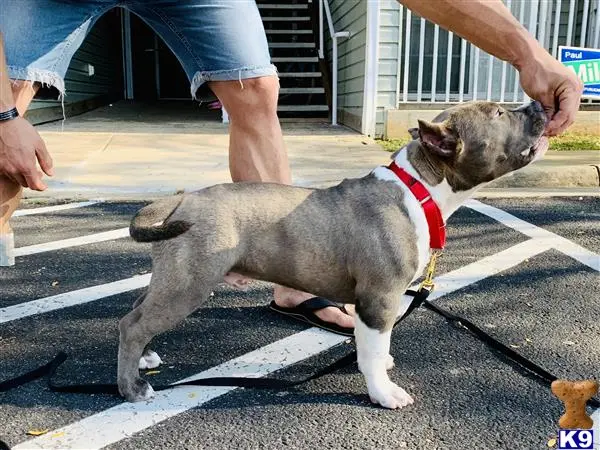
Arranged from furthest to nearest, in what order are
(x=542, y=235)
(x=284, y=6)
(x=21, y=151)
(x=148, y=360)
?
(x=284, y=6)
(x=542, y=235)
(x=148, y=360)
(x=21, y=151)

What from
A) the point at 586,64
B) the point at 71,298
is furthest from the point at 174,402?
the point at 586,64

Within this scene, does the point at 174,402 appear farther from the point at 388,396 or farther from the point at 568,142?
the point at 568,142

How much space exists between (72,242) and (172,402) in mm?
2768

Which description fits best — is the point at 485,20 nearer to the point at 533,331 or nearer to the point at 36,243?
the point at 533,331

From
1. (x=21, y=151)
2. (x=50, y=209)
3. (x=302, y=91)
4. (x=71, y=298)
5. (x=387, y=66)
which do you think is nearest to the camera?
(x=21, y=151)

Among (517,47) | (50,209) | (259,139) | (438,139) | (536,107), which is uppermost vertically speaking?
(517,47)

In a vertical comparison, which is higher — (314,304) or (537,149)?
(537,149)

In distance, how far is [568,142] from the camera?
9.55 metres

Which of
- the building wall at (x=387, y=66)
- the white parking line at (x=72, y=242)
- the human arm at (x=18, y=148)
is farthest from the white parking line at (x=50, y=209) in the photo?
the building wall at (x=387, y=66)

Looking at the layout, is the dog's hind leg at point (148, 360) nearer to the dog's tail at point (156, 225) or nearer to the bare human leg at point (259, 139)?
the dog's tail at point (156, 225)

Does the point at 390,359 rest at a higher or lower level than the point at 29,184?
lower

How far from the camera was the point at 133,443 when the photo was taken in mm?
2389

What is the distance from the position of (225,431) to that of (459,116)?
156 cm

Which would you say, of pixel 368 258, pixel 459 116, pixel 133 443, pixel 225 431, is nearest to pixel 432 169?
pixel 459 116
